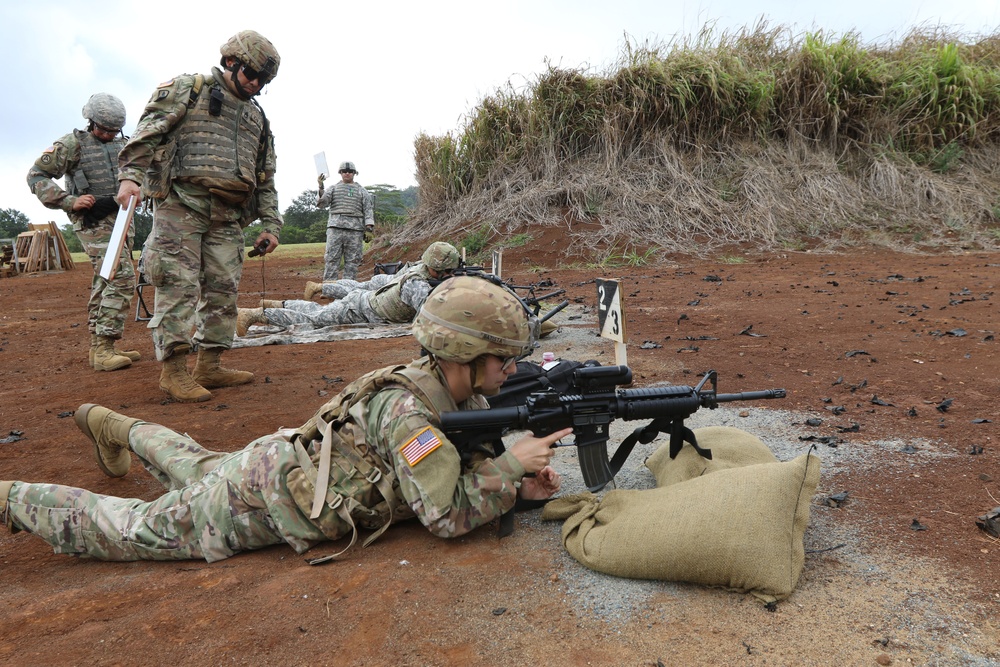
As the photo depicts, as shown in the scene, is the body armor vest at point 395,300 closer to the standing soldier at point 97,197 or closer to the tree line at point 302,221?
the standing soldier at point 97,197

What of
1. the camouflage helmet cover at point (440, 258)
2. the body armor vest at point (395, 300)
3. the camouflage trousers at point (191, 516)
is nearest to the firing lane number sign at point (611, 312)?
the camouflage trousers at point (191, 516)

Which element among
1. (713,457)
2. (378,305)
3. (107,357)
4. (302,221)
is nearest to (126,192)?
(107,357)

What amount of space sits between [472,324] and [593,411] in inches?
21.7

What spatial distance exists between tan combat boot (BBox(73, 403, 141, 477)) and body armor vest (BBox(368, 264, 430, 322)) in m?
4.11

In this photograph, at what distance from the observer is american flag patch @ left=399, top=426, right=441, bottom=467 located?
7.30 feet

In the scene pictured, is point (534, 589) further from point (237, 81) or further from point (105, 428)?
point (237, 81)

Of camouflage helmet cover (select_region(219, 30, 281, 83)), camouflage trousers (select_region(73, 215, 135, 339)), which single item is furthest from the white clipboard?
camouflage trousers (select_region(73, 215, 135, 339))

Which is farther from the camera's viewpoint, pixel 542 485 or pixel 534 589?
pixel 542 485

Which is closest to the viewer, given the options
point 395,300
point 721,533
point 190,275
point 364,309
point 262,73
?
point 721,533

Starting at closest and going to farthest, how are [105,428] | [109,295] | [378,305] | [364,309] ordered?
[105,428], [109,295], [378,305], [364,309]

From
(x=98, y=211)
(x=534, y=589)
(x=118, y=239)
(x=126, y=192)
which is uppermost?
(x=98, y=211)

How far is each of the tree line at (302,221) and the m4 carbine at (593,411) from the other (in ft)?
52.2

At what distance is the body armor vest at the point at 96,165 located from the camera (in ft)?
20.5

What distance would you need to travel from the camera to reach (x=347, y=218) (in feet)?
38.3
